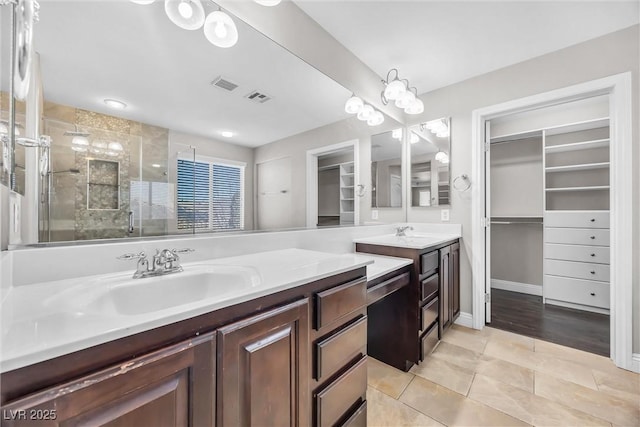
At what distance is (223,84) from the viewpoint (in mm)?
1284

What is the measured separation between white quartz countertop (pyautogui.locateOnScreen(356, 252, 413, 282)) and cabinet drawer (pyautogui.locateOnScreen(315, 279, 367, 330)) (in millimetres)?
183

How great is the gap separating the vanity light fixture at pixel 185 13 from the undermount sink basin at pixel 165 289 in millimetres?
1055

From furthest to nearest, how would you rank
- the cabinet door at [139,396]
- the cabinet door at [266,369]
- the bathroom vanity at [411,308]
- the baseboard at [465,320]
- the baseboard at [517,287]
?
the baseboard at [517,287] < the baseboard at [465,320] < the bathroom vanity at [411,308] < the cabinet door at [266,369] < the cabinet door at [139,396]

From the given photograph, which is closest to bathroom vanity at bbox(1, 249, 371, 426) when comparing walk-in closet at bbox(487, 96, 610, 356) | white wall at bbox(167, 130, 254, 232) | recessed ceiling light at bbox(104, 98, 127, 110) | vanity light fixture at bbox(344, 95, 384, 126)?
white wall at bbox(167, 130, 254, 232)

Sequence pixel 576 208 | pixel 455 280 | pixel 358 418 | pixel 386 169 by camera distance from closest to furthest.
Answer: pixel 358 418
pixel 455 280
pixel 386 169
pixel 576 208

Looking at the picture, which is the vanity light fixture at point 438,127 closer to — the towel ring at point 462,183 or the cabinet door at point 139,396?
the towel ring at point 462,183

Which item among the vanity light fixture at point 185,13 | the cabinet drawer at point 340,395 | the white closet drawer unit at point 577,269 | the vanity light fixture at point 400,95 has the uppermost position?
the vanity light fixture at point 400,95

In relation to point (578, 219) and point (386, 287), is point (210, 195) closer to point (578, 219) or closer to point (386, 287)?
point (386, 287)

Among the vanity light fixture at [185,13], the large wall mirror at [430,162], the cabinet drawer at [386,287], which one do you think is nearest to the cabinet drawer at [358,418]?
the cabinet drawer at [386,287]

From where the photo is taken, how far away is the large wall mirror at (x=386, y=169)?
98.2 inches

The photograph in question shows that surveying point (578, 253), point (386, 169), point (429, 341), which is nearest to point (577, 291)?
point (578, 253)

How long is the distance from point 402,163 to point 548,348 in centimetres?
203

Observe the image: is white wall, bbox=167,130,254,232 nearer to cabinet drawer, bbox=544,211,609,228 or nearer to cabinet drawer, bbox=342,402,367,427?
cabinet drawer, bbox=342,402,367,427

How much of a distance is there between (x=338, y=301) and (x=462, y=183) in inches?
82.9
